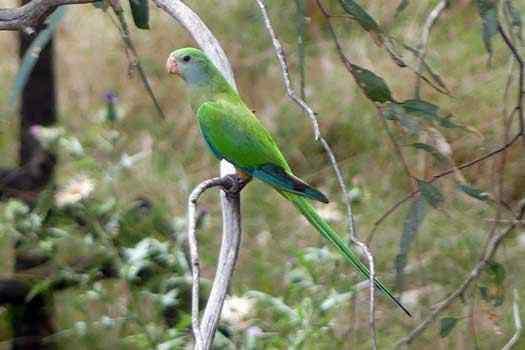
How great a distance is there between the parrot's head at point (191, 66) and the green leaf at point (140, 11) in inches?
3.3

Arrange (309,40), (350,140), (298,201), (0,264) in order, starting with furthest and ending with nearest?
(309,40), (350,140), (0,264), (298,201)

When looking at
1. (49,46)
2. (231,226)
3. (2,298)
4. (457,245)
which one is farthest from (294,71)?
(231,226)

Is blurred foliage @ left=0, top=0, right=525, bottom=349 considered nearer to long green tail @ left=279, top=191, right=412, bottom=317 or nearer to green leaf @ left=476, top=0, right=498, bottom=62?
green leaf @ left=476, top=0, right=498, bottom=62

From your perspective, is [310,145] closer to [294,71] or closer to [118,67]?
[294,71]

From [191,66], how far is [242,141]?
0.17 m

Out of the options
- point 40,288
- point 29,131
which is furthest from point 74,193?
point 29,131

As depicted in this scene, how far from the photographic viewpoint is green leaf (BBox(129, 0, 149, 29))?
1891 mm

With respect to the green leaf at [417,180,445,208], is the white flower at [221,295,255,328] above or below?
below

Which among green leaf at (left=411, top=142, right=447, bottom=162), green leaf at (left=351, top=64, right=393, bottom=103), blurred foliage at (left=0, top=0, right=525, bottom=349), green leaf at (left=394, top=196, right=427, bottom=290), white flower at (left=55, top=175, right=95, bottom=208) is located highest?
green leaf at (left=351, top=64, right=393, bottom=103)

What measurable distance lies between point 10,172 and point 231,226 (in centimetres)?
169

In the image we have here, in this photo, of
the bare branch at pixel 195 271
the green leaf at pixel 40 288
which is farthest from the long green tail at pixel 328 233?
the green leaf at pixel 40 288

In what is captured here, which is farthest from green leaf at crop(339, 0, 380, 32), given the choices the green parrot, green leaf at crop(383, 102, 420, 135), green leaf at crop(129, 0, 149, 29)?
green leaf at crop(129, 0, 149, 29)

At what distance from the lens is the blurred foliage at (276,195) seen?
2523mm

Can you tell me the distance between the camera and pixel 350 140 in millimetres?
4371
